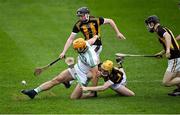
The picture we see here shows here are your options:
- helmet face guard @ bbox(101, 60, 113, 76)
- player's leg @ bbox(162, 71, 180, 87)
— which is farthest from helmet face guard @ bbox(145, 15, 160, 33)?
helmet face guard @ bbox(101, 60, 113, 76)

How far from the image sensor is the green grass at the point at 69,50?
63.5ft

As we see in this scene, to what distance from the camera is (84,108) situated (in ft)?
62.1

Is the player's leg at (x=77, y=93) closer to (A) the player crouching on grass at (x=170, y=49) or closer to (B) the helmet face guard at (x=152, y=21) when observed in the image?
(A) the player crouching on grass at (x=170, y=49)

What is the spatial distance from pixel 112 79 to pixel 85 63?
0.85 meters

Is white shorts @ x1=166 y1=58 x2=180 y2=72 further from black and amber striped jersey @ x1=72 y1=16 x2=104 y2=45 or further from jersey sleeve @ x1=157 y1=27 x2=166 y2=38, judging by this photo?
black and amber striped jersey @ x1=72 y1=16 x2=104 y2=45

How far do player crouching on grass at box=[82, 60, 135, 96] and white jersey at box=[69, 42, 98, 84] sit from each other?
0.27 meters

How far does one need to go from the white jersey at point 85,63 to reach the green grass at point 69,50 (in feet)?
2.24

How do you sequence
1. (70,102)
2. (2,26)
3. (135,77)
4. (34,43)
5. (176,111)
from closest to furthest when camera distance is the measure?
(176,111) → (70,102) → (135,77) → (34,43) → (2,26)

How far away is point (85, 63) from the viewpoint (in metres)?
20.3

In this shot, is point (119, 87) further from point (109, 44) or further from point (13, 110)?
point (109, 44)

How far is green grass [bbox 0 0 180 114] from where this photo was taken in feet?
63.5

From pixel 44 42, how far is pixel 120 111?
8.91 metres

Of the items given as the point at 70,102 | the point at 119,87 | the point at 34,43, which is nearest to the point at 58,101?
the point at 70,102

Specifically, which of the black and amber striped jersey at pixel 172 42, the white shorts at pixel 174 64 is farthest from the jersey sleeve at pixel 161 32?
the white shorts at pixel 174 64
